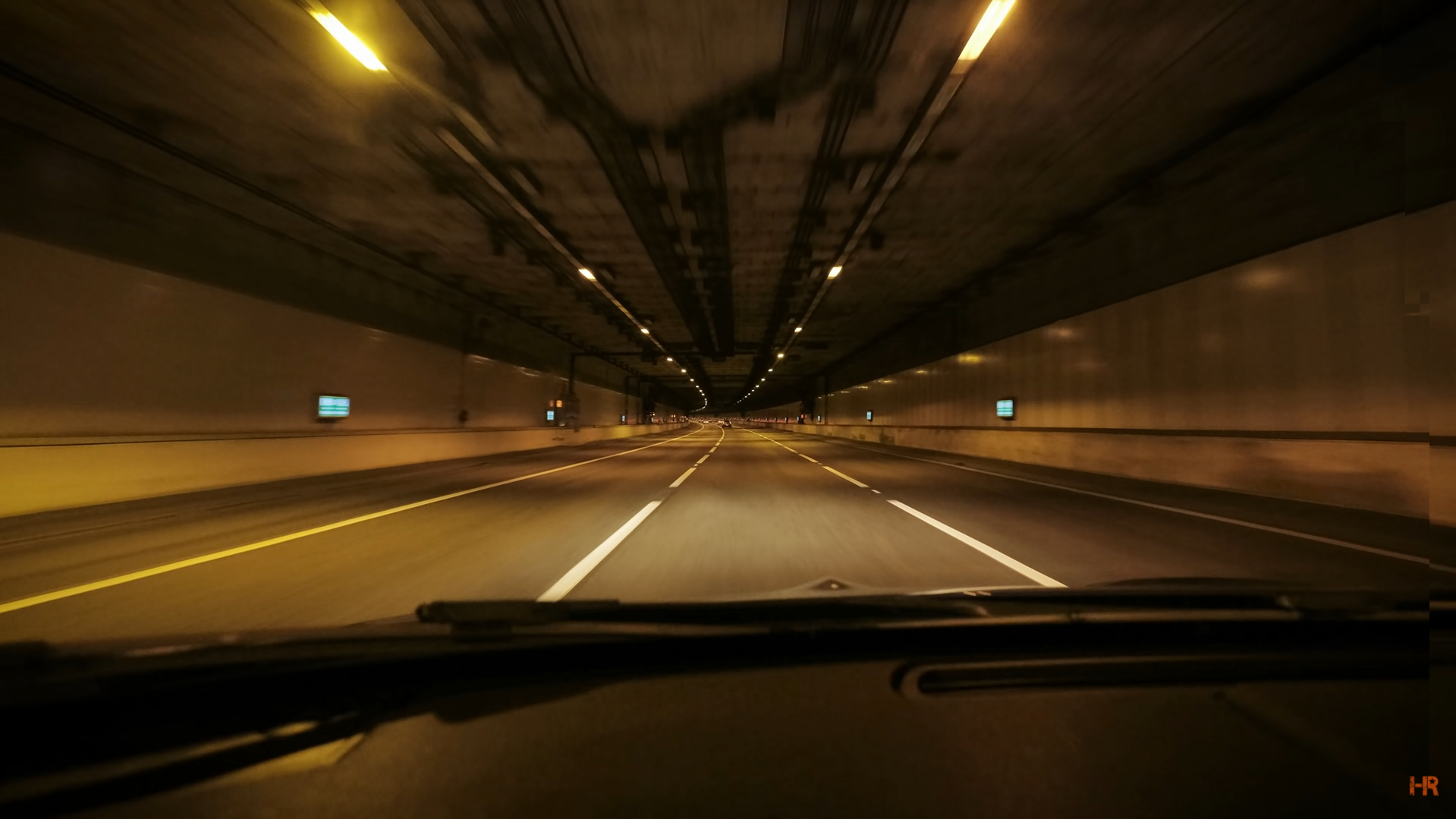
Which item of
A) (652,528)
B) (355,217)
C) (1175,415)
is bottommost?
(652,528)

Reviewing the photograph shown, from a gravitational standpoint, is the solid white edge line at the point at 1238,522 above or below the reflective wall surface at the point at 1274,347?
below

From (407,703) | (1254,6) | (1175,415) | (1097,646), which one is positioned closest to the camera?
(407,703)

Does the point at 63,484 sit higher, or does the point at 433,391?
the point at 433,391

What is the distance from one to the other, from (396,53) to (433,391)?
1566 centimetres

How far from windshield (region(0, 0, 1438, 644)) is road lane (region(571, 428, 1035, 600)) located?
3.1 inches

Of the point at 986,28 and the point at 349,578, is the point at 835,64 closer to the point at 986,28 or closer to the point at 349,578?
the point at 986,28

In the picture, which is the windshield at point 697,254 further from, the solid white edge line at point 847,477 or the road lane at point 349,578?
the solid white edge line at point 847,477

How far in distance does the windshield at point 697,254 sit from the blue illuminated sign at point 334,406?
127 mm

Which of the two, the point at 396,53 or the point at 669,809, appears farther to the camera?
the point at 396,53

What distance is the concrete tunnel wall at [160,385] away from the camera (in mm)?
9102

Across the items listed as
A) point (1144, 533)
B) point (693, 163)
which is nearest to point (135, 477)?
point (693, 163)

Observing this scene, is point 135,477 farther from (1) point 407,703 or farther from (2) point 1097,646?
(2) point 1097,646

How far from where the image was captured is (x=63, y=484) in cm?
945

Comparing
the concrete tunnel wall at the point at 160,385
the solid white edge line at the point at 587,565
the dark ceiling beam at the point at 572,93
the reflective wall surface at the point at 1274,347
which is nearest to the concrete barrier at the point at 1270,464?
the reflective wall surface at the point at 1274,347
